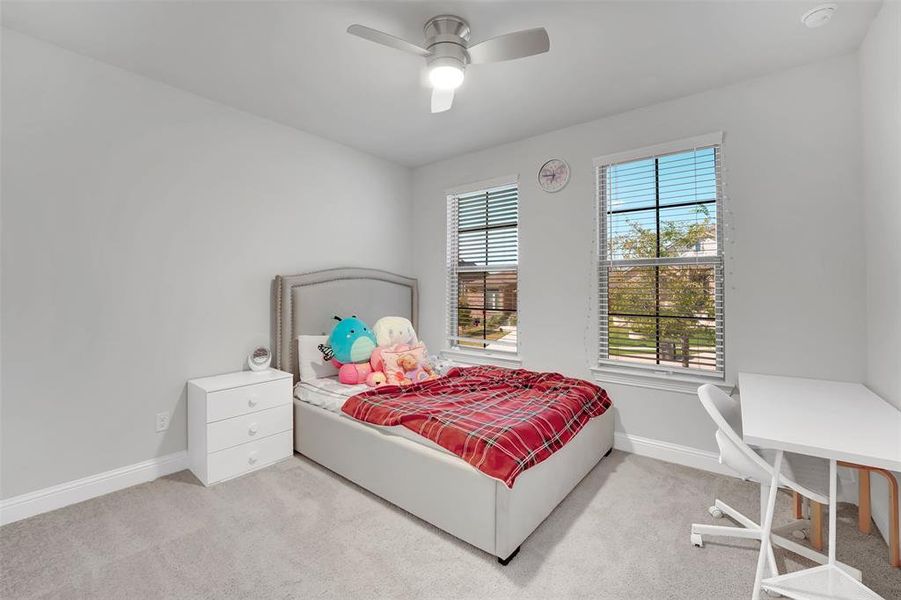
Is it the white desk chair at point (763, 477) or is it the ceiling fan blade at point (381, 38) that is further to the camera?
the ceiling fan blade at point (381, 38)

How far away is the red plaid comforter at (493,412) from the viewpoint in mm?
1920

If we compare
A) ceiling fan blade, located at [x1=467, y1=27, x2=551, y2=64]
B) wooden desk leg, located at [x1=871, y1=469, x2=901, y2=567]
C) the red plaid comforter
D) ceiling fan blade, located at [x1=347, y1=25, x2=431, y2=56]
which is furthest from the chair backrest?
ceiling fan blade, located at [x1=347, y1=25, x2=431, y2=56]

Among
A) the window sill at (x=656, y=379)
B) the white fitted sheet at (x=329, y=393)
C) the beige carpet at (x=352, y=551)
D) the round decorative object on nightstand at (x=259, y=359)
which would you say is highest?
the round decorative object on nightstand at (x=259, y=359)

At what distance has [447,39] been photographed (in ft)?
6.72

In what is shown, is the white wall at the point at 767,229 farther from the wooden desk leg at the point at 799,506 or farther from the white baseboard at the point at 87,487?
the white baseboard at the point at 87,487

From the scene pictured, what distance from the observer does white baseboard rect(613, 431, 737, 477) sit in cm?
275

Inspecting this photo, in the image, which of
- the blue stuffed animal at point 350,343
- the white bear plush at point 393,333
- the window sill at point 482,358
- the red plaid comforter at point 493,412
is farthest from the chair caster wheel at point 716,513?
the blue stuffed animal at point 350,343

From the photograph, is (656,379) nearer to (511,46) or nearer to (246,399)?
(511,46)

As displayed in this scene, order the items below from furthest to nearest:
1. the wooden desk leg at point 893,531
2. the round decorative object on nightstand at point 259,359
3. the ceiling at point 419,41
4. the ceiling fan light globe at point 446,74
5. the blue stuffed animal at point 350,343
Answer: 1. the blue stuffed animal at point 350,343
2. the round decorative object on nightstand at point 259,359
3. the ceiling fan light globe at point 446,74
4. the ceiling at point 419,41
5. the wooden desk leg at point 893,531

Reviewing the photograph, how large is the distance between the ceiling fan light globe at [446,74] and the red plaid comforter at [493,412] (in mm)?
1805

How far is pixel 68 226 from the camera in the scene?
2324 millimetres

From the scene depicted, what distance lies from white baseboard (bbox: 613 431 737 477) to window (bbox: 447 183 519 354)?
118cm

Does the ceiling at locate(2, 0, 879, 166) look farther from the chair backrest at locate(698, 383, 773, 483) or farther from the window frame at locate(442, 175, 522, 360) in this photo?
the chair backrest at locate(698, 383, 773, 483)

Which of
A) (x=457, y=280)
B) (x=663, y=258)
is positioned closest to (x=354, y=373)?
(x=457, y=280)
